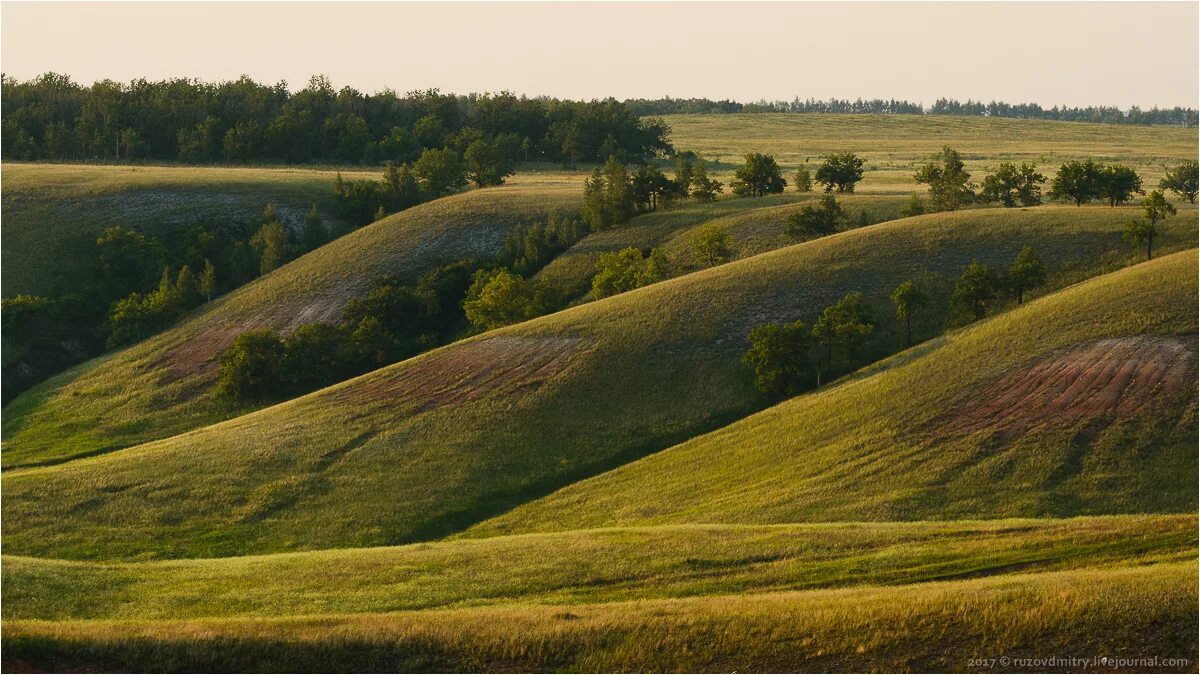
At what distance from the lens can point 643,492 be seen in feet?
230

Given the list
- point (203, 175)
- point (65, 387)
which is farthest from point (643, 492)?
point (203, 175)

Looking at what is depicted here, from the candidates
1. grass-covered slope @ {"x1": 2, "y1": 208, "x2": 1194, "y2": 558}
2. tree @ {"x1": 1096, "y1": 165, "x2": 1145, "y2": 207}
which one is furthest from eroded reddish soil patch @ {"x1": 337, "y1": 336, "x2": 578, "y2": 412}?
tree @ {"x1": 1096, "y1": 165, "x2": 1145, "y2": 207}

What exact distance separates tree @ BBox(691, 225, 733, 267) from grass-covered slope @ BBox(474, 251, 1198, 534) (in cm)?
3692

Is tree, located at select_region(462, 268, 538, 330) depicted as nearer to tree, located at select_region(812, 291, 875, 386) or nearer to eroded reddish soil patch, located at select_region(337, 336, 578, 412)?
eroded reddish soil patch, located at select_region(337, 336, 578, 412)

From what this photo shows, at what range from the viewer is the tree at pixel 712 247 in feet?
389

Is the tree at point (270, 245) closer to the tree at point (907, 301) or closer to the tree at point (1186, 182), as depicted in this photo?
the tree at point (907, 301)

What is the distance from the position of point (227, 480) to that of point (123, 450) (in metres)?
17.6

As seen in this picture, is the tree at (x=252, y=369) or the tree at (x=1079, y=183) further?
the tree at (x=1079, y=183)

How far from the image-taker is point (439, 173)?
16412cm

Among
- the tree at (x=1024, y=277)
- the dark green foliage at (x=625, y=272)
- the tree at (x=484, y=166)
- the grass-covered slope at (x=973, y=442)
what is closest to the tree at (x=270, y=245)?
the tree at (x=484, y=166)

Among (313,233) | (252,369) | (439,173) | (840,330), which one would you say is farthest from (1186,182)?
(252,369)

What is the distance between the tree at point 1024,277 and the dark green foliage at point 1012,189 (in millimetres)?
37049

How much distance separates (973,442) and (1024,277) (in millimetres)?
28500

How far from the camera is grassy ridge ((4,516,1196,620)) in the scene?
43875 millimetres
